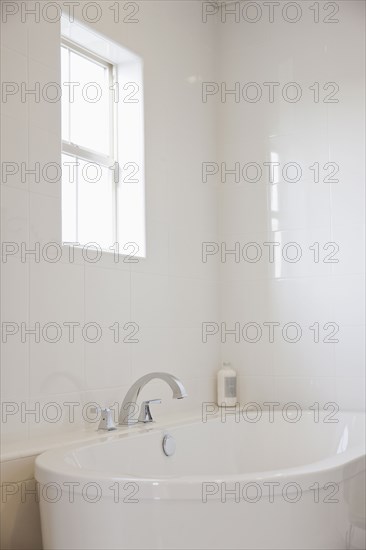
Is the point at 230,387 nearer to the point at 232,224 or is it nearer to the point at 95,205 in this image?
the point at 232,224

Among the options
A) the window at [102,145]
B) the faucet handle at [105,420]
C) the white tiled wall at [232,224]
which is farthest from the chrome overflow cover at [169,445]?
the window at [102,145]

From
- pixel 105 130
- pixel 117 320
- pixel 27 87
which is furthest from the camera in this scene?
pixel 105 130

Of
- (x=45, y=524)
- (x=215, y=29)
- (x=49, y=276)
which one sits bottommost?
(x=45, y=524)

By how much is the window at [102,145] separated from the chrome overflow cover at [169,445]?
2.80 feet

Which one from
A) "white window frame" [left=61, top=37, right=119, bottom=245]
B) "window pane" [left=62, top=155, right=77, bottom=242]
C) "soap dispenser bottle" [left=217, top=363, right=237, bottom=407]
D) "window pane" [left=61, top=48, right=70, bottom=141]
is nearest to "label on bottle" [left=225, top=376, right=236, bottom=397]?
"soap dispenser bottle" [left=217, top=363, right=237, bottom=407]

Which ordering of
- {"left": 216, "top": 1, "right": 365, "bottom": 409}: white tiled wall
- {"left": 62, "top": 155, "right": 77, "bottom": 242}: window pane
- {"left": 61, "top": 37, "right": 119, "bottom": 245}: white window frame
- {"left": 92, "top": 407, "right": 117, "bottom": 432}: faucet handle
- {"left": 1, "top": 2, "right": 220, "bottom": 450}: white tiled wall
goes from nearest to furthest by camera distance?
1. {"left": 1, "top": 2, "right": 220, "bottom": 450}: white tiled wall
2. {"left": 92, "top": 407, "right": 117, "bottom": 432}: faucet handle
3. {"left": 62, "top": 155, "right": 77, "bottom": 242}: window pane
4. {"left": 61, "top": 37, "right": 119, "bottom": 245}: white window frame
5. {"left": 216, "top": 1, "right": 365, "bottom": 409}: white tiled wall

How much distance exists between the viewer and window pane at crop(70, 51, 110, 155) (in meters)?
3.16

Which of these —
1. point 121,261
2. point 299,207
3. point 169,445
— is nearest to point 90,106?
point 121,261

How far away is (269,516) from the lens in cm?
199

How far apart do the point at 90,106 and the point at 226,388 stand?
157 centimetres

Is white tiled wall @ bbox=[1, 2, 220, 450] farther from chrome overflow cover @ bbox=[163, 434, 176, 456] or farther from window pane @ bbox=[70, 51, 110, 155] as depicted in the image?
chrome overflow cover @ bbox=[163, 434, 176, 456]

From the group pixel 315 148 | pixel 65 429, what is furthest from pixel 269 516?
pixel 315 148

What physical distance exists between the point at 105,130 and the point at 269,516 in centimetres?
198

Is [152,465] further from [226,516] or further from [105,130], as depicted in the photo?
[105,130]
